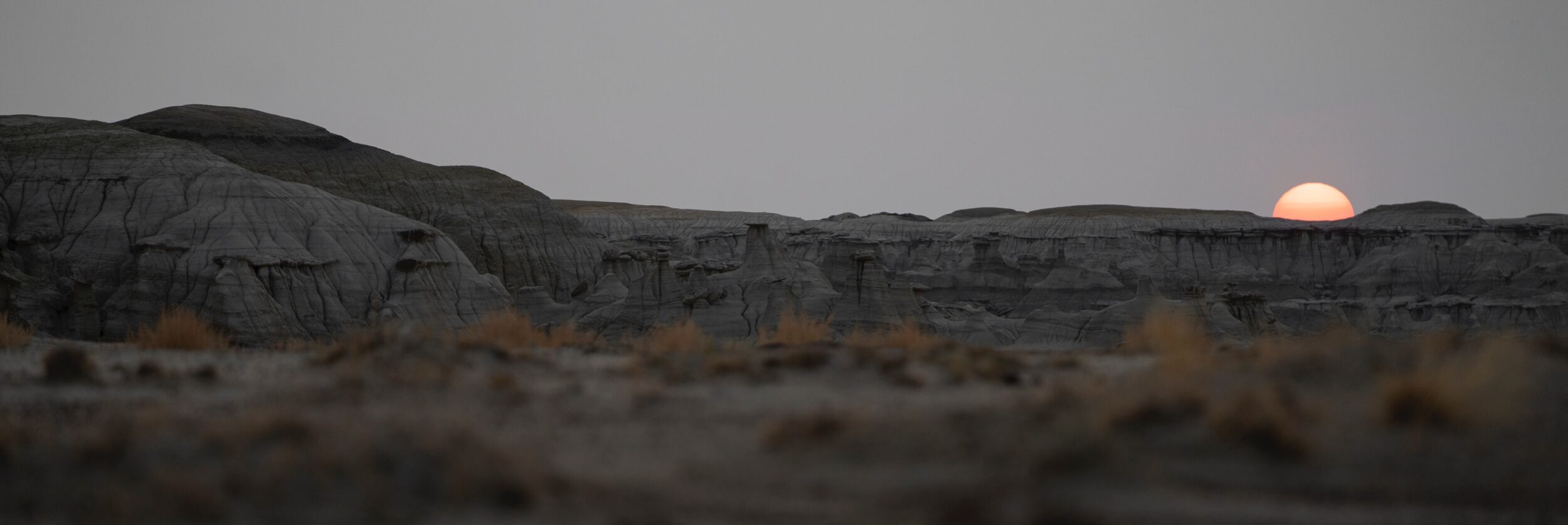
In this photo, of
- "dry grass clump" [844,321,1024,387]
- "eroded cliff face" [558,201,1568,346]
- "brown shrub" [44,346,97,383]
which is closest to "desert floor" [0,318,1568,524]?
"dry grass clump" [844,321,1024,387]

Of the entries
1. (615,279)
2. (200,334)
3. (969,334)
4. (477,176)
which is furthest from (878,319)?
(477,176)

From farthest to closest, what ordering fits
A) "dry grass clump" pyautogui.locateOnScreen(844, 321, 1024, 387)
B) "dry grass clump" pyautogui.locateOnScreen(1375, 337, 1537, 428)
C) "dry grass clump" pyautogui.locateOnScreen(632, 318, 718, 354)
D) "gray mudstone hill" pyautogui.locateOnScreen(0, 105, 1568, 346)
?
"gray mudstone hill" pyautogui.locateOnScreen(0, 105, 1568, 346) → "dry grass clump" pyautogui.locateOnScreen(632, 318, 718, 354) → "dry grass clump" pyautogui.locateOnScreen(844, 321, 1024, 387) → "dry grass clump" pyautogui.locateOnScreen(1375, 337, 1537, 428)

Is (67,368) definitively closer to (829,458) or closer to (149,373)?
(149,373)

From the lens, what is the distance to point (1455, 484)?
7680 millimetres

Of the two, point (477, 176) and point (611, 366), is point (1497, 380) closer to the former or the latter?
point (611, 366)

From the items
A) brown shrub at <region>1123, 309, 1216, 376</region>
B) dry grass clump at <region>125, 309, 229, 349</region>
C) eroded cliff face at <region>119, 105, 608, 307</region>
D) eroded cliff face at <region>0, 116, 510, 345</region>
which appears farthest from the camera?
eroded cliff face at <region>119, 105, 608, 307</region>

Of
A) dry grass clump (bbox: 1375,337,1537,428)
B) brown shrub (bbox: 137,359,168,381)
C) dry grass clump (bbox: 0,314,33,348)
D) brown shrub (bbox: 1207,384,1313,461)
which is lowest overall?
dry grass clump (bbox: 0,314,33,348)

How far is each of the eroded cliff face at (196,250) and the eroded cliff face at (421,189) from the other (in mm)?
12176

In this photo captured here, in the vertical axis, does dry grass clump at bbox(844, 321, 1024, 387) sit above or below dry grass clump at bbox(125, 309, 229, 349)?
above

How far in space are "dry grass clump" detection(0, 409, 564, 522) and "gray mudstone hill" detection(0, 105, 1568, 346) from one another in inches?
970

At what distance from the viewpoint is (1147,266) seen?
313 ft

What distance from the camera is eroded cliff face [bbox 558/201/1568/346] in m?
50.6

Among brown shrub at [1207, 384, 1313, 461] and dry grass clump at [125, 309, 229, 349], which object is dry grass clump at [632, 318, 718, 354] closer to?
dry grass clump at [125, 309, 229, 349]

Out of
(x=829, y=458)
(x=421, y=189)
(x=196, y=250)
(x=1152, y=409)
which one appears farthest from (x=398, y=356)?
(x=421, y=189)
